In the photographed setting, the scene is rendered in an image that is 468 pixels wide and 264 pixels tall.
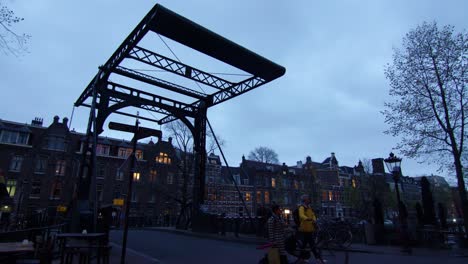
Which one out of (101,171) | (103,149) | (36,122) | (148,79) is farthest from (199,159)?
(36,122)

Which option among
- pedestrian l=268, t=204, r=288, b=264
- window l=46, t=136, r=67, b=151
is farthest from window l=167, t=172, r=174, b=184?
pedestrian l=268, t=204, r=288, b=264

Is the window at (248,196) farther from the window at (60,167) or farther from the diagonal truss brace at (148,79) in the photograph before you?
the diagonal truss brace at (148,79)

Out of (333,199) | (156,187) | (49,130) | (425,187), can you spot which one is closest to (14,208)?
(49,130)

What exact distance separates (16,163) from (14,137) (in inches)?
130

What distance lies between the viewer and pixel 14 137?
1404 inches

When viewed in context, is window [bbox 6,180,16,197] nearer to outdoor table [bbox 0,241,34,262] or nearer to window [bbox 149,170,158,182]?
window [bbox 149,170,158,182]

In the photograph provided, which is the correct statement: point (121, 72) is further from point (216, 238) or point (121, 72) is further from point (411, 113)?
point (411, 113)

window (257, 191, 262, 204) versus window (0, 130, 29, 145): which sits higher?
window (0, 130, 29, 145)

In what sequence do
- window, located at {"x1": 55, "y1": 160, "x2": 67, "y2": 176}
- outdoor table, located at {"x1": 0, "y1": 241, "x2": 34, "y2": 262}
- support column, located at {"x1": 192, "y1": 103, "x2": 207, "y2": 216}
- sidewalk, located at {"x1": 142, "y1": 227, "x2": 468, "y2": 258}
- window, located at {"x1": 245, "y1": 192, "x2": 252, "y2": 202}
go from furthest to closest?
window, located at {"x1": 245, "y1": 192, "x2": 252, "y2": 202}, window, located at {"x1": 55, "y1": 160, "x2": 67, "y2": 176}, support column, located at {"x1": 192, "y1": 103, "x2": 207, "y2": 216}, sidewalk, located at {"x1": 142, "y1": 227, "x2": 468, "y2": 258}, outdoor table, located at {"x1": 0, "y1": 241, "x2": 34, "y2": 262}

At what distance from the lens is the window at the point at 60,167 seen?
37531mm

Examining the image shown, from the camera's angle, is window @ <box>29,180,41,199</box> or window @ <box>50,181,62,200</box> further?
window @ <box>50,181,62,200</box>

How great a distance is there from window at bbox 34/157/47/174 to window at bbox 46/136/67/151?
173 cm

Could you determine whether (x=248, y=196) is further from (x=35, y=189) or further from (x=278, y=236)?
(x=278, y=236)

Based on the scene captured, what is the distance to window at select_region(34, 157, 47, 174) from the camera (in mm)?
36219
